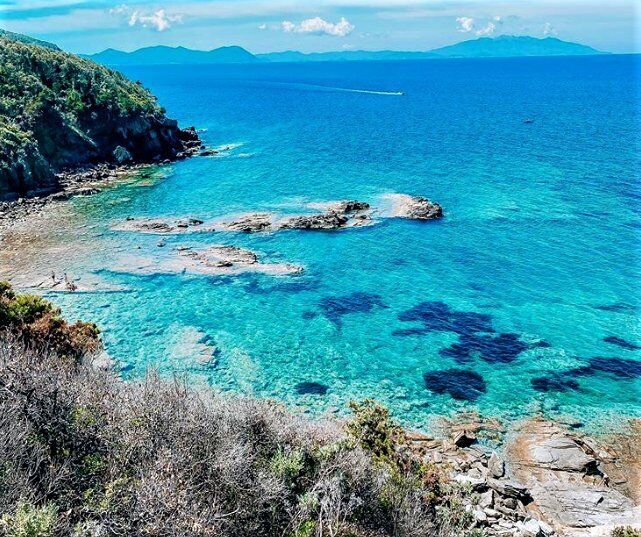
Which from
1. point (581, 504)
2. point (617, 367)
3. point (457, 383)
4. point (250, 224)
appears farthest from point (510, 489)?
point (250, 224)

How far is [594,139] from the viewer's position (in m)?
124

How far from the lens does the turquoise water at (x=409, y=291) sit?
41.4m

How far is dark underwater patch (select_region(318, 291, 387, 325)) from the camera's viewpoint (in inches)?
2032

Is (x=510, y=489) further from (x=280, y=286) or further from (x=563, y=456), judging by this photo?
(x=280, y=286)

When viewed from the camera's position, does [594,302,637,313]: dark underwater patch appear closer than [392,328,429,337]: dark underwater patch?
No

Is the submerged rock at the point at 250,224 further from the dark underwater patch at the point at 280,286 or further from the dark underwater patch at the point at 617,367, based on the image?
the dark underwater patch at the point at 617,367

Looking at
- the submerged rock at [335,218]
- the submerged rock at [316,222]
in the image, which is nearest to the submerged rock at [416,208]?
the submerged rock at [335,218]

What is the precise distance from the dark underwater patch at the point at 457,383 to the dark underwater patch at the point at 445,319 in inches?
254

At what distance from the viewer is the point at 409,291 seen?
5575 centimetres

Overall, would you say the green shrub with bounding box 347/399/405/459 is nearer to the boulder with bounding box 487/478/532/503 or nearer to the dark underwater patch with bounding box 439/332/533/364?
the boulder with bounding box 487/478/532/503

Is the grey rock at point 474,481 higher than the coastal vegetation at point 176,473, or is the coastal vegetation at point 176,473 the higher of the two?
the coastal vegetation at point 176,473

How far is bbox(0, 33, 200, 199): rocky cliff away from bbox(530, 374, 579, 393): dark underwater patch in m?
77.5

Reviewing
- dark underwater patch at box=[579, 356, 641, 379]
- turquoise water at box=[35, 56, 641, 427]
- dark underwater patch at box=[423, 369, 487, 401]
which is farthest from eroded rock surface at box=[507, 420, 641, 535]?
dark underwater patch at box=[579, 356, 641, 379]

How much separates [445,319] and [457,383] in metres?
10.0
